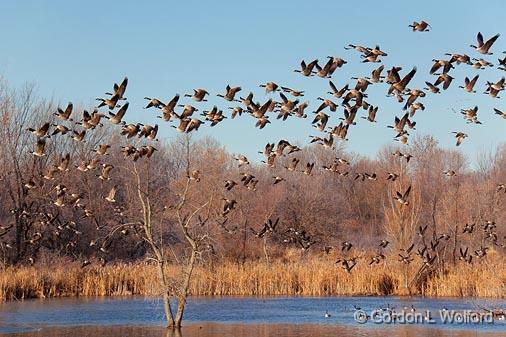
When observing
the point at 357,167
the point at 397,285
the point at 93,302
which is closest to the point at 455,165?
the point at 357,167

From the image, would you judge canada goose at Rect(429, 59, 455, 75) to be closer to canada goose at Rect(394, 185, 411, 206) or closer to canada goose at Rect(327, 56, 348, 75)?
canada goose at Rect(327, 56, 348, 75)

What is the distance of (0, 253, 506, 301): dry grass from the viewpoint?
30.4m

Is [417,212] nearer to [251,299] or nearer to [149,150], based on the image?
[251,299]

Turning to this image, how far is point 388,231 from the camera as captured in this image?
33.7 m

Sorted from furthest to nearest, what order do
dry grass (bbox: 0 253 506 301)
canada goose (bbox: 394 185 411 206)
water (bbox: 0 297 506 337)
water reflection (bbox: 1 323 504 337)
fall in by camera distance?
dry grass (bbox: 0 253 506 301) < canada goose (bbox: 394 185 411 206) < water (bbox: 0 297 506 337) < water reflection (bbox: 1 323 504 337)

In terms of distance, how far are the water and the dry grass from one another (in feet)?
2.87

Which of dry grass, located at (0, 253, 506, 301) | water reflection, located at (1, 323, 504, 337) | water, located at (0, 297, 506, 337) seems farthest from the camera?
dry grass, located at (0, 253, 506, 301)

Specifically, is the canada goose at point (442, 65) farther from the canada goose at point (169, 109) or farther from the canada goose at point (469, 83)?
the canada goose at point (169, 109)

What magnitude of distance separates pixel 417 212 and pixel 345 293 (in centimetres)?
556

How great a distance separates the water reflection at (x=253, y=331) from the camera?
20.7 meters

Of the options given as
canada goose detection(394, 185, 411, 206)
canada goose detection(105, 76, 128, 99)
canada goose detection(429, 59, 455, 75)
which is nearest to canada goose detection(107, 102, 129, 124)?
canada goose detection(105, 76, 128, 99)

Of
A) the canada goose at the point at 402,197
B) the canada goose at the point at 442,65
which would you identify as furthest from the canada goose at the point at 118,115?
the canada goose at the point at 402,197

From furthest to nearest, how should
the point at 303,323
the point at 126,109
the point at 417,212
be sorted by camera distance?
the point at 417,212 → the point at 303,323 → the point at 126,109

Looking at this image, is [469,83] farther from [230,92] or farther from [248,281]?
[248,281]
